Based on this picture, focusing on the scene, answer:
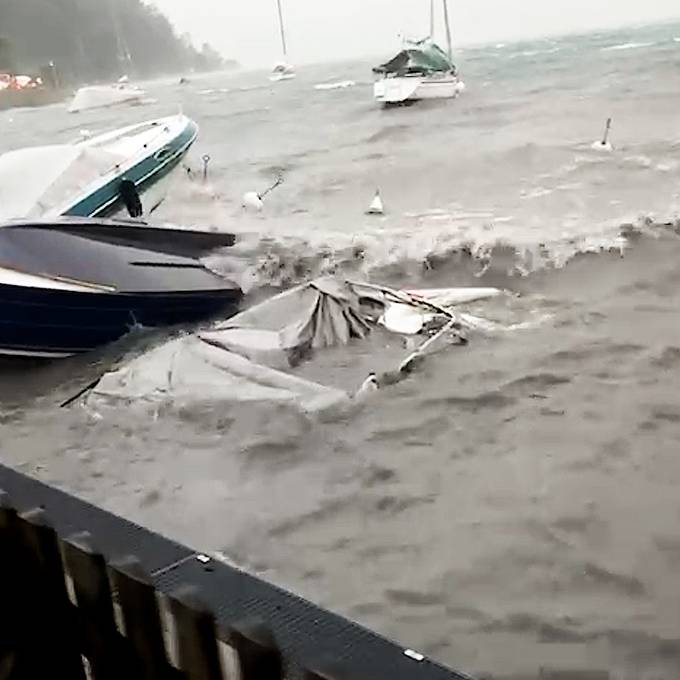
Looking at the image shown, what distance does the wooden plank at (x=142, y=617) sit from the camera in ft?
8.96

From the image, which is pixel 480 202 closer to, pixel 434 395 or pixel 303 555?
pixel 434 395

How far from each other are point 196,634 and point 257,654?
0.23 metres

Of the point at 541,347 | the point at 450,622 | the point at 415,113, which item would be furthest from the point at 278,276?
the point at 415,113

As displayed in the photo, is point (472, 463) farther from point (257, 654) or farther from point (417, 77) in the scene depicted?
point (417, 77)

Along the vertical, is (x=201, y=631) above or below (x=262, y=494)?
above

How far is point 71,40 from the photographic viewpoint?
113 metres

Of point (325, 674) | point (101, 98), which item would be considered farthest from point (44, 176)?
point (101, 98)

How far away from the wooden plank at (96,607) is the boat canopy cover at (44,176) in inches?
390

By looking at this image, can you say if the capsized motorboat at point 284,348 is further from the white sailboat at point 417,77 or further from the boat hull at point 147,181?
the white sailboat at point 417,77

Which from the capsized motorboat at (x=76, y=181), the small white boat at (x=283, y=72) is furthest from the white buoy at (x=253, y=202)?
the small white boat at (x=283, y=72)

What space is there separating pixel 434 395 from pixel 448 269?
231 inches

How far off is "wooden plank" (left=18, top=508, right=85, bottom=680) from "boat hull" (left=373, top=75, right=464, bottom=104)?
43254 millimetres

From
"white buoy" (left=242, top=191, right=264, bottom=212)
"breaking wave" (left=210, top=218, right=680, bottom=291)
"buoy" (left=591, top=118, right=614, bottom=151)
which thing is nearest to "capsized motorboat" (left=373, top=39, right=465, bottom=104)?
"buoy" (left=591, top=118, right=614, bottom=151)

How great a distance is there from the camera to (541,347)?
9.62m
